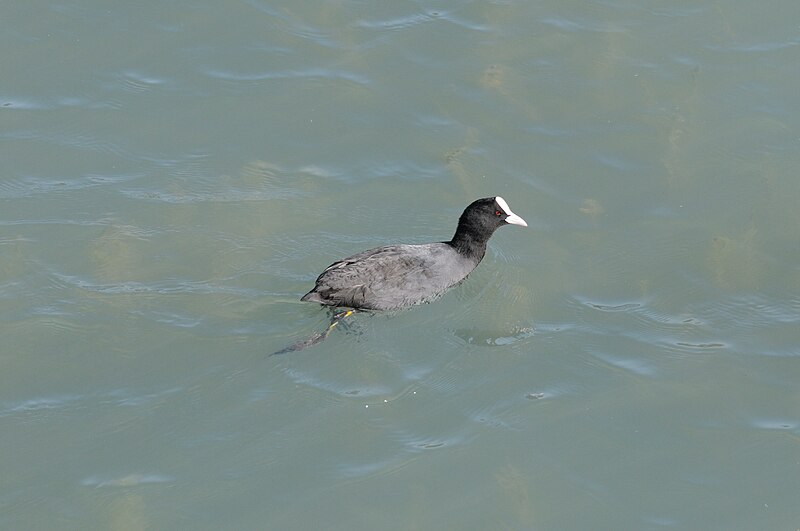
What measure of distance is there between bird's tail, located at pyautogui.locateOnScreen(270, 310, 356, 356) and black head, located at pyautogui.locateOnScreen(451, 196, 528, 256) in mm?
1144

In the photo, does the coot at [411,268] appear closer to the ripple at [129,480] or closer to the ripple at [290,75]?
the ripple at [129,480]

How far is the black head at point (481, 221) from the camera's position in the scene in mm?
8680

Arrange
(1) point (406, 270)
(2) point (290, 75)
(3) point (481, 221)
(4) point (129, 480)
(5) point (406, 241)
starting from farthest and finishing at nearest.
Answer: (2) point (290, 75) → (5) point (406, 241) → (3) point (481, 221) → (1) point (406, 270) → (4) point (129, 480)

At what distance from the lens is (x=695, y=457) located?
6824 millimetres

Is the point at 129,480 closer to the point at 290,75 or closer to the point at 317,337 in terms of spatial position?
the point at 317,337

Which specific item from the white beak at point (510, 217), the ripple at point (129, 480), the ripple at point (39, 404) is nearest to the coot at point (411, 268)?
the white beak at point (510, 217)

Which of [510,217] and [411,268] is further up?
[510,217]

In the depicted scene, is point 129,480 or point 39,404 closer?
point 129,480

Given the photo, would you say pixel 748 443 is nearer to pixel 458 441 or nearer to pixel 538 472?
pixel 538 472

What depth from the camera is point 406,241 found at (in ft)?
29.7

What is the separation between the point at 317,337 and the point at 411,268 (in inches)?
38.5

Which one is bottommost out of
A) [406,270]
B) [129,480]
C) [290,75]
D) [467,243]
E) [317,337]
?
[129,480]

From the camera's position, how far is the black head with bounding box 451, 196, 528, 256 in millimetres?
8680

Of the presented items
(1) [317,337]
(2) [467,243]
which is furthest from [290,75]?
(1) [317,337]
